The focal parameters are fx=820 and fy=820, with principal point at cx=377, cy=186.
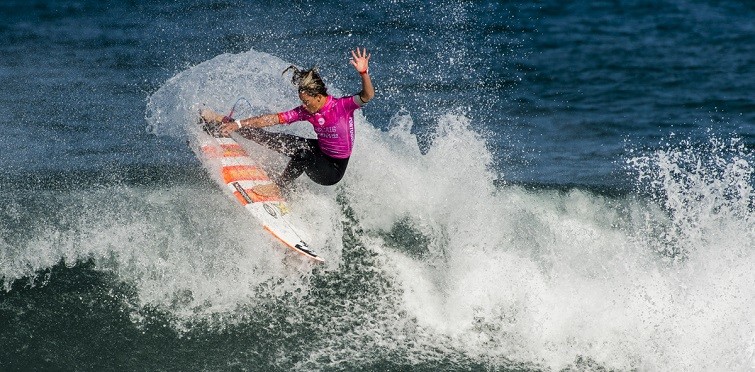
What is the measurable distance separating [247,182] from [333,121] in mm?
1484

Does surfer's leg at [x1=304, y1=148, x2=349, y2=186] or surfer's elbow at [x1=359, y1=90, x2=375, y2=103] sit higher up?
surfer's elbow at [x1=359, y1=90, x2=375, y2=103]

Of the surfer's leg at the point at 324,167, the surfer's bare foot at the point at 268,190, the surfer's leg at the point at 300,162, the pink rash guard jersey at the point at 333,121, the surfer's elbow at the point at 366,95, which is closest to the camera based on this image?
the surfer's elbow at the point at 366,95

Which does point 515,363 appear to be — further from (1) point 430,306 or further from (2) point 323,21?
(2) point 323,21

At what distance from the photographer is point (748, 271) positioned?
29.3 feet

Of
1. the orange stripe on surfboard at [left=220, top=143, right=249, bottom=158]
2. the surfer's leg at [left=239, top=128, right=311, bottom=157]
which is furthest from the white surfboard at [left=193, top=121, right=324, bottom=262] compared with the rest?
the surfer's leg at [left=239, top=128, right=311, bottom=157]

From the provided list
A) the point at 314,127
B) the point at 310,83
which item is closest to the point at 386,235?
the point at 314,127

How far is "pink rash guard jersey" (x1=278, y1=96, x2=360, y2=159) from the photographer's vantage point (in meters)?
8.66

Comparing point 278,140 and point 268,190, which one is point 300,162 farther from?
point 268,190

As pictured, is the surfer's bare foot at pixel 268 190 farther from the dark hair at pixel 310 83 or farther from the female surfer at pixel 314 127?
the dark hair at pixel 310 83

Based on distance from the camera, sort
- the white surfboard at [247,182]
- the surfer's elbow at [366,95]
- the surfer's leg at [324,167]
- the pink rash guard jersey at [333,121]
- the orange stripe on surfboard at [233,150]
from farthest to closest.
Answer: the orange stripe on surfboard at [233,150]
the surfer's leg at [324,167]
the white surfboard at [247,182]
the pink rash guard jersey at [333,121]
the surfer's elbow at [366,95]

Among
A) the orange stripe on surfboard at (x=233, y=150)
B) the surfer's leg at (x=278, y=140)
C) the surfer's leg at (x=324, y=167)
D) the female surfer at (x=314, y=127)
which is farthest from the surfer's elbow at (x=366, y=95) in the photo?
the orange stripe on surfboard at (x=233, y=150)

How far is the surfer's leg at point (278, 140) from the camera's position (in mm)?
9359

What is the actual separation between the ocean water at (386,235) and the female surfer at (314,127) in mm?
581

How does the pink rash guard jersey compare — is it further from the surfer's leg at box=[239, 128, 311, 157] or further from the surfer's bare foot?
the surfer's bare foot
